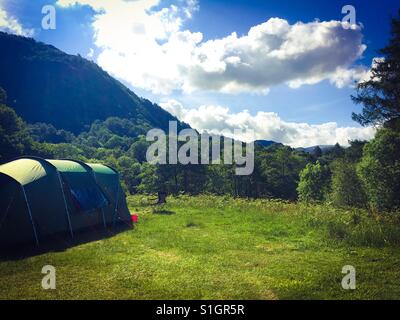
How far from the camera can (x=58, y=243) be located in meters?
13.2

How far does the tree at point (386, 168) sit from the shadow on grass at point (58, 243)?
23.5 m

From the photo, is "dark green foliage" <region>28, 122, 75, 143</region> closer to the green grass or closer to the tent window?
the tent window

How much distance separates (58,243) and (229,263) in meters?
7.24

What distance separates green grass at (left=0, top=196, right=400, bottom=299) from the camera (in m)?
8.27

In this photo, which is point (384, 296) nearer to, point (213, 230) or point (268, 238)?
point (268, 238)

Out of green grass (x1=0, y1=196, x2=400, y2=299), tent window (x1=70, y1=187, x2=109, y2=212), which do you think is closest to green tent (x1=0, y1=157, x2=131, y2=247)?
tent window (x1=70, y1=187, x2=109, y2=212)

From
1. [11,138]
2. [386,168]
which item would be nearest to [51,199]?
[386,168]

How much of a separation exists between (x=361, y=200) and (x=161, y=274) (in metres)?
39.5

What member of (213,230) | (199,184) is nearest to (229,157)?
(199,184)

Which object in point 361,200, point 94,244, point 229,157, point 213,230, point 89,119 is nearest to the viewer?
point 94,244

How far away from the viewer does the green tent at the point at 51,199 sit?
1210 cm

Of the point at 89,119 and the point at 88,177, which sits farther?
the point at 89,119

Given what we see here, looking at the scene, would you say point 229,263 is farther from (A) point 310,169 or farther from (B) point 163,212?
(A) point 310,169
